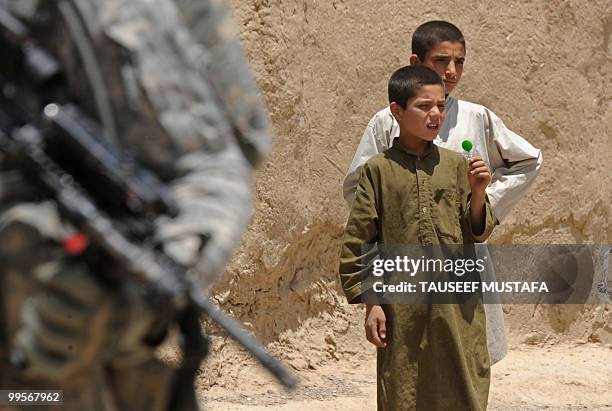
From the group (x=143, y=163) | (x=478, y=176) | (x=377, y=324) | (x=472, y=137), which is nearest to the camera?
(x=143, y=163)

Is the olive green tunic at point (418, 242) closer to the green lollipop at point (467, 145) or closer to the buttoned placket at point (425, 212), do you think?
the buttoned placket at point (425, 212)

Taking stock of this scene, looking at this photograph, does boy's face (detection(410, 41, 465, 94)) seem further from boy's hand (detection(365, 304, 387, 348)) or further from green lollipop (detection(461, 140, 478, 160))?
boy's hand (detection(365, 304, 387, 348))

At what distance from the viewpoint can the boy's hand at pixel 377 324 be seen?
13.5 feet

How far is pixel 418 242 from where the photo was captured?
13.5 feet

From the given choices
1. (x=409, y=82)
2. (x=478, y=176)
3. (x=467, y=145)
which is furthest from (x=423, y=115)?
(x=467, y=145)

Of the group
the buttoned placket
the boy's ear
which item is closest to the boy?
the boy's ear

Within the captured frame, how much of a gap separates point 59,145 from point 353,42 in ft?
13.8

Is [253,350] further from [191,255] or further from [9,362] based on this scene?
[9,362]

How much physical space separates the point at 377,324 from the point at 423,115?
67 centimetres

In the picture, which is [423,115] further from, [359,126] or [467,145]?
[359,126]

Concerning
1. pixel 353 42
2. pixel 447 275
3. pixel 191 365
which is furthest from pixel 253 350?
pixel 353 42

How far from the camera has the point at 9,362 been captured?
2141 millimetres

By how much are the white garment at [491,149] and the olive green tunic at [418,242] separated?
351 mm

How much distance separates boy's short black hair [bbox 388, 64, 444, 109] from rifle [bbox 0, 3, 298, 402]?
6.72 feet
